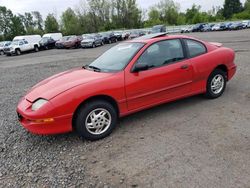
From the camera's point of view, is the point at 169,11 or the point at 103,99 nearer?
the point at 103,99

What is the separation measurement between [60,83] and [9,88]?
5.45 metres

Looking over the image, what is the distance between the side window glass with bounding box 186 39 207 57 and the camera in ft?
17.6

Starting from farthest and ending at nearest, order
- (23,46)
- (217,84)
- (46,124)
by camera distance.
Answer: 1. (23,46)
2. (217,84)
3. (46,124)

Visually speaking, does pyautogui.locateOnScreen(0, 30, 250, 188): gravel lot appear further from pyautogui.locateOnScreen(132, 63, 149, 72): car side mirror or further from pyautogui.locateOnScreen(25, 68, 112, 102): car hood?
pyautogui.locateOnScreen(132, 63, 149, 72): car side mirror

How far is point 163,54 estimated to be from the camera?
5.04m

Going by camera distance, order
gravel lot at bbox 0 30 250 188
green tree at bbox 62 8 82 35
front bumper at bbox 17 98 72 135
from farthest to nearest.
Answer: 1. green tree at bbox 62 8 82 35
2. front bumper at bbox 17 98 72 135
3. gravel lot at bbox 0 30 250 188

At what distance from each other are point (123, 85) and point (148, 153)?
1254mm

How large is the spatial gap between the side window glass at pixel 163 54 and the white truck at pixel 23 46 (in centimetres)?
2672

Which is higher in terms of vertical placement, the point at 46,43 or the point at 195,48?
the point at 195,48

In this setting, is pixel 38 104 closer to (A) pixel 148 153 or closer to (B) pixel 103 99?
(B) pixel 103 99

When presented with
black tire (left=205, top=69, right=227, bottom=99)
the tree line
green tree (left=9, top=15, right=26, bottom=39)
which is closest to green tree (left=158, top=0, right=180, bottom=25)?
the tree line

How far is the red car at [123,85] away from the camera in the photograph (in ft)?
13.3

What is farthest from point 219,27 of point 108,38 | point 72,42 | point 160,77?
point 160,77

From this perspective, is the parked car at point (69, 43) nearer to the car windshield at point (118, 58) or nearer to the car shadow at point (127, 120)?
the car windshield at point (118, 58)
